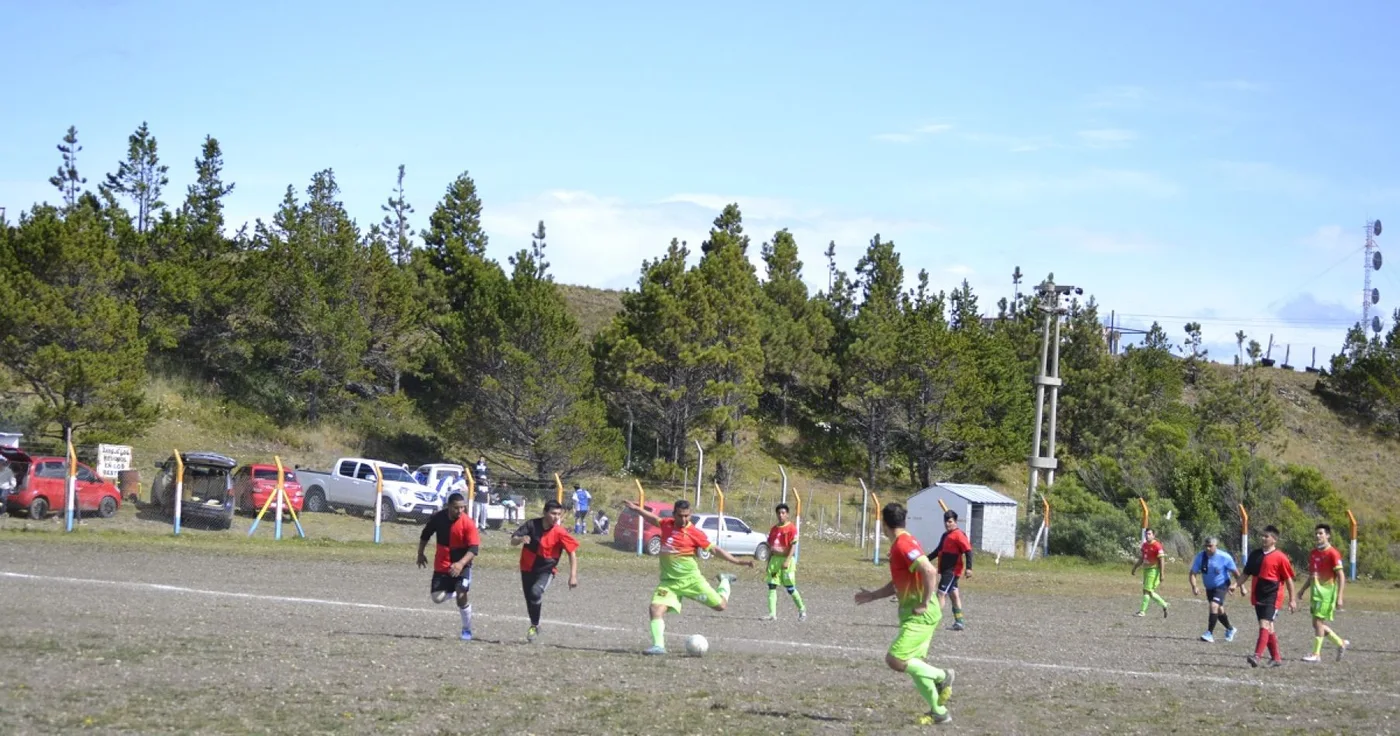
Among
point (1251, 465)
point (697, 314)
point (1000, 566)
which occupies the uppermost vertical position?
point (697, 314)

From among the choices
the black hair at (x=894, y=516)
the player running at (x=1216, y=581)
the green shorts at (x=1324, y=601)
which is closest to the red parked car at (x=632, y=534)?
the player running at (x=1216, y=581)

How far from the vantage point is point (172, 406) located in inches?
2205

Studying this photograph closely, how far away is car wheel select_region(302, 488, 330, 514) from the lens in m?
41.0

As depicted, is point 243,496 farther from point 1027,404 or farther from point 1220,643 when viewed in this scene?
point 1027,404

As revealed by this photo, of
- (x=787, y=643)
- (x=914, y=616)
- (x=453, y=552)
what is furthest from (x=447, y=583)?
(x=914, y=616)

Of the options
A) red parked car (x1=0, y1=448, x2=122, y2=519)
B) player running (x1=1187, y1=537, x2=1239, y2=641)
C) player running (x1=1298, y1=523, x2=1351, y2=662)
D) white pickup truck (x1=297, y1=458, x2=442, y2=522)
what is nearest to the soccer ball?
player running (x1=1298, y1=523, x2=1351, y2=662)

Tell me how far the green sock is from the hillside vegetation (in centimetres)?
3476

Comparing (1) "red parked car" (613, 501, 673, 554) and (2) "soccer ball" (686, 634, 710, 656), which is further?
(1) "red parked car" (613, 501, 673, 554)

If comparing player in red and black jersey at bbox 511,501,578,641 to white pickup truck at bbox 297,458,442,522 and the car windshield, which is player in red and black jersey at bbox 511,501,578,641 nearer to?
white pickup truck at bbox 297,458,442,522

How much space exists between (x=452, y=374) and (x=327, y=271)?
7.64 m

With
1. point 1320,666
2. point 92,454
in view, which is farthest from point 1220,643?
point 92,454

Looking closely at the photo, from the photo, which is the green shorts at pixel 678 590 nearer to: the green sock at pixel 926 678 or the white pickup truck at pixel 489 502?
the green sock at pixel 926 678

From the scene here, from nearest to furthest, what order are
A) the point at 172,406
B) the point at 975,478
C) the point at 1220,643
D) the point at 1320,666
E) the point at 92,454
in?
the point at 1320,666 → the point at 1220,643 → the point at 92,454 → the point at 172,406 → the point at 975,478

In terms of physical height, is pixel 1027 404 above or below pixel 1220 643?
above
